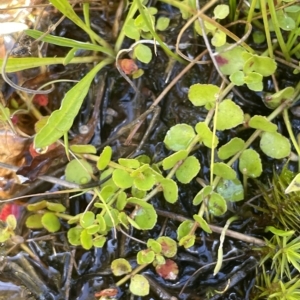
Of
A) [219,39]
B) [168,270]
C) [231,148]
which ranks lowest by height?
[168,270]

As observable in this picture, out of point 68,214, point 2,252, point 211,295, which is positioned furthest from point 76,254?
point 211,295

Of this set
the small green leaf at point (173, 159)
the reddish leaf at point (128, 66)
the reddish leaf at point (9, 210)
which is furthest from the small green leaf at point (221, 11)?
the reddish leaf at point (9, 210)

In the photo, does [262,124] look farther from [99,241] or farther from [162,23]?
[99,241]

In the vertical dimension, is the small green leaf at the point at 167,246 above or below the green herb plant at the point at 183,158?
below

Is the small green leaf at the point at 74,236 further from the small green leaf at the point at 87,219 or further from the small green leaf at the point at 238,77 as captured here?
the small green leaf at the point at 238,77

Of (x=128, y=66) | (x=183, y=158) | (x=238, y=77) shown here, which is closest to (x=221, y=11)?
(x=238, y=77)
